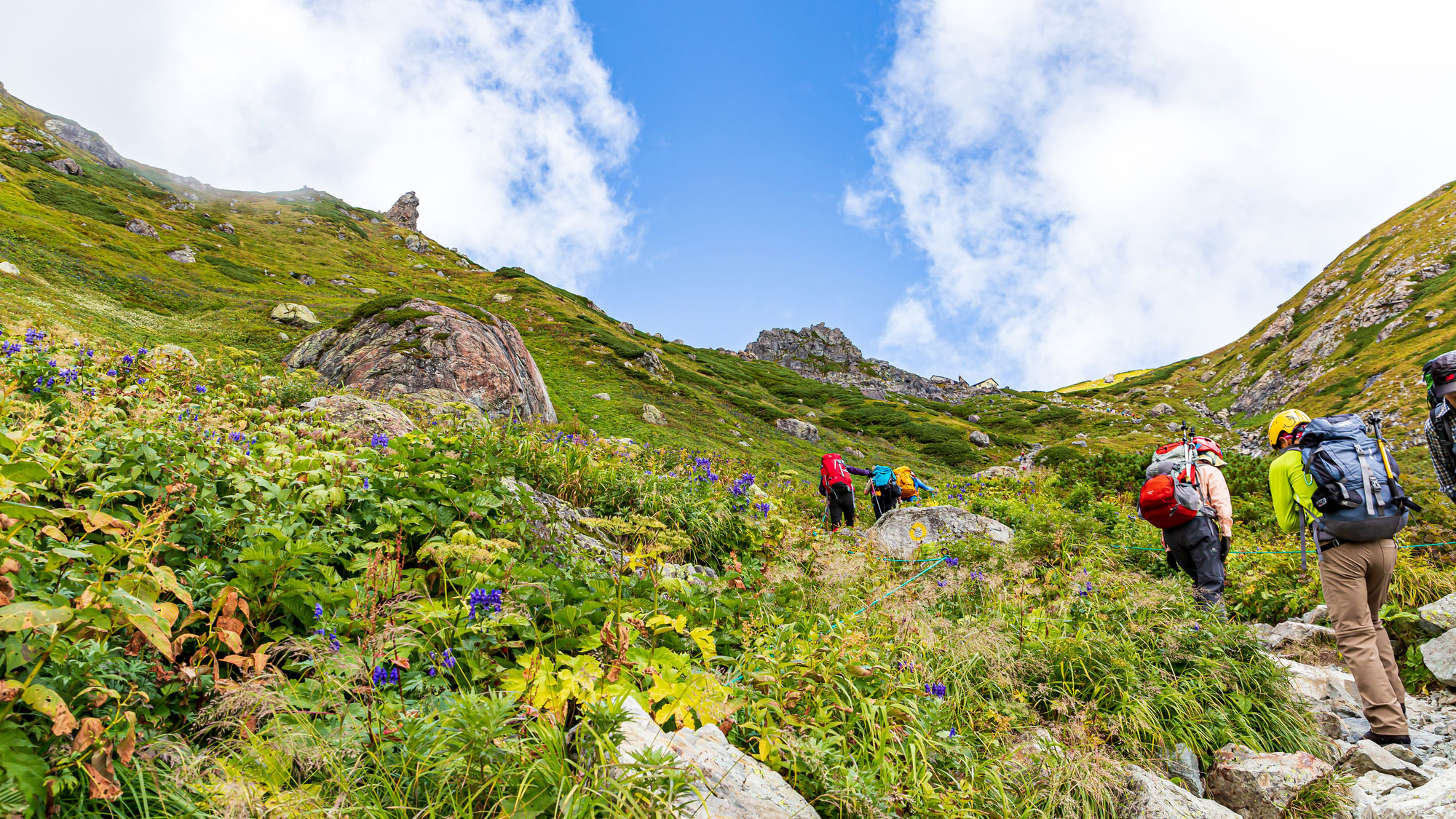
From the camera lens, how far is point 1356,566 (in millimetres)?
5129

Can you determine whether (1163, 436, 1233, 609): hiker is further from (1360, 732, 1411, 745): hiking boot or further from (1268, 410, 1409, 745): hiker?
(1360, 732, 1411, 745): hiking boot

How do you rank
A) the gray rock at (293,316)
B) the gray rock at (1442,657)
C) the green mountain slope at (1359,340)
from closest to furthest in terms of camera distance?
the gray rock at (1442,657) < the gray rock at (293,316) < the green mountain slope at (1359,340)

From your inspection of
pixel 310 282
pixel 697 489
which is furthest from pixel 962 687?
pixel 310 282

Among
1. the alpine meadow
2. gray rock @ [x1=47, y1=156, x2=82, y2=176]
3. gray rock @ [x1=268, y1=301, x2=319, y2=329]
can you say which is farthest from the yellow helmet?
gray rock @ [x1=47, y1=156, x2=82, y2=176]

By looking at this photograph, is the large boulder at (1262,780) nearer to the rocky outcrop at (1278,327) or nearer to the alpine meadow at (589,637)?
the alpine meadow at (589,637)

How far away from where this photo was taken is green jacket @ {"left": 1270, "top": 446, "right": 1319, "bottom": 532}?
17.6 ft

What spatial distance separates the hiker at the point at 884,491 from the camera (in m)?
14.7

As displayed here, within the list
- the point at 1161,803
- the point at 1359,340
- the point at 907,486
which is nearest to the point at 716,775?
the point at 1161,803

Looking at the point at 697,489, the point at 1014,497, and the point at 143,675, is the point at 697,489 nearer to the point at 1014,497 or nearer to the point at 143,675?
the point at 143,675

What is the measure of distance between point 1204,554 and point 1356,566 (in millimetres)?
2216

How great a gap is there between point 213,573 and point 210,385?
5.95 m

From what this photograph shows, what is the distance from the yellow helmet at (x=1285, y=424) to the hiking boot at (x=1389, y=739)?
8.81 feet

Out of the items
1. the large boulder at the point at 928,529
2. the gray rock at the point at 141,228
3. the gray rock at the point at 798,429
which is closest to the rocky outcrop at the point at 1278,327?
the gray rock at the point at 798,429

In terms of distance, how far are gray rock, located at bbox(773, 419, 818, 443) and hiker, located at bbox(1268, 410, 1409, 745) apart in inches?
1263
